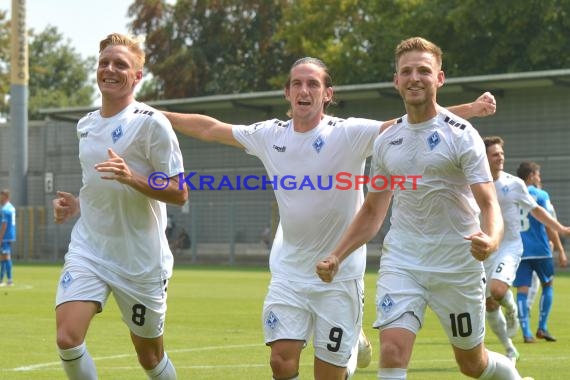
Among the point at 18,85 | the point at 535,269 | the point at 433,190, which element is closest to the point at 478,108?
the point at 433,190

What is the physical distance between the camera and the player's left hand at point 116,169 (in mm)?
7715

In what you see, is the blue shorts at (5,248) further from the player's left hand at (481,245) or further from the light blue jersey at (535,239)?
the player's left hand at (481,245)

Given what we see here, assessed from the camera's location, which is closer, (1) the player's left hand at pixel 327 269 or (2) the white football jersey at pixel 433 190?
(1) the player's left hand at pixel 327 269

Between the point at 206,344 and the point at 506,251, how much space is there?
3.76 m

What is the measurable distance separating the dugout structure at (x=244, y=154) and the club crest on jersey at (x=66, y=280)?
1134 inches

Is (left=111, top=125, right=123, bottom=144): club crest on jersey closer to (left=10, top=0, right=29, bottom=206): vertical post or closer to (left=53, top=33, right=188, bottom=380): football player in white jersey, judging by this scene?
(left=53, top=33, right=188, bottom=380): football player in white jersey

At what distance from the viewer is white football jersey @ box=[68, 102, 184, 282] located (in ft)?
27.4

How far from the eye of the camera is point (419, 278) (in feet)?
26.1

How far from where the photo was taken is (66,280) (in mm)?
8312

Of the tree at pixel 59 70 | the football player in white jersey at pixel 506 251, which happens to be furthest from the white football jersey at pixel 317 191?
the tree at pixel 59 70

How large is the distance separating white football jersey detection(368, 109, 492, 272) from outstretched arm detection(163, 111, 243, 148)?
1434 millimetres

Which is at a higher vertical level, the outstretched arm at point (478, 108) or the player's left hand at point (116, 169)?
the outstretched arm at point (478, 108)

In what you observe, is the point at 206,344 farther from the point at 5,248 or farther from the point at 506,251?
the point at 5,248

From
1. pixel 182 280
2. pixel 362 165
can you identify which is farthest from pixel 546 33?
pixel 362 165
